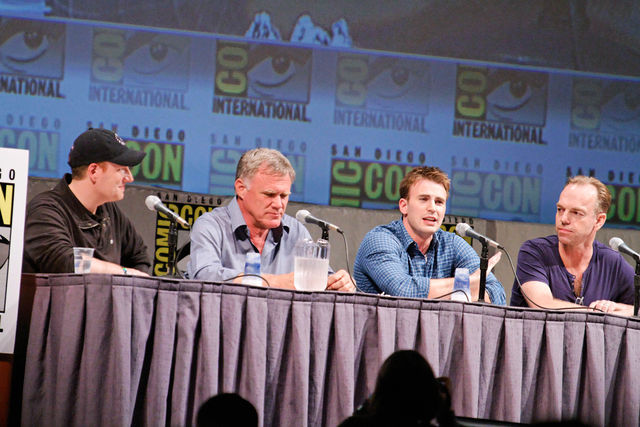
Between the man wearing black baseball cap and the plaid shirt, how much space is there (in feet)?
3.51

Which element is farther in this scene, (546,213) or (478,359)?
(546,213)

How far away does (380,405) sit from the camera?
152 cm

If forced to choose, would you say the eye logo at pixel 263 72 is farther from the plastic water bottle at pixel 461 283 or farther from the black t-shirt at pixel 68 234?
the plastic water bottle at pixel 461 283

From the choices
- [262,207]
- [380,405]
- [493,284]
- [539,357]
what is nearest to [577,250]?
[493,284]

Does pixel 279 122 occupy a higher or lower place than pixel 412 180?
higher

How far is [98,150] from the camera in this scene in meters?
3.59

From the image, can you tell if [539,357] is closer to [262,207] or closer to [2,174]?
[262,207]

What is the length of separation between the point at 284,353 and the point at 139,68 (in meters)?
2.77

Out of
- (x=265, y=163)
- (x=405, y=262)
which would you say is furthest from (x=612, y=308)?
(x=265, y=163)

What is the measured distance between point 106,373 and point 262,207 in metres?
1.31

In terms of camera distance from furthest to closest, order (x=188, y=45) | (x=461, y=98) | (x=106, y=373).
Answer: (x=461, y=98) → (x=188, y=45) → (x=106, y=373)

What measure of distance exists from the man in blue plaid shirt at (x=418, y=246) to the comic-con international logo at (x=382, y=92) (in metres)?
1.30

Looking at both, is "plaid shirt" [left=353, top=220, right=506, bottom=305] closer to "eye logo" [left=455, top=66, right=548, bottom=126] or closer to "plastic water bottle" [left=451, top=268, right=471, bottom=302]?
"plastic water bottle" [left=451, top=268, right=471, bottom=302]

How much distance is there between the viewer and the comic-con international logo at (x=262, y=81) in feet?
16.2
